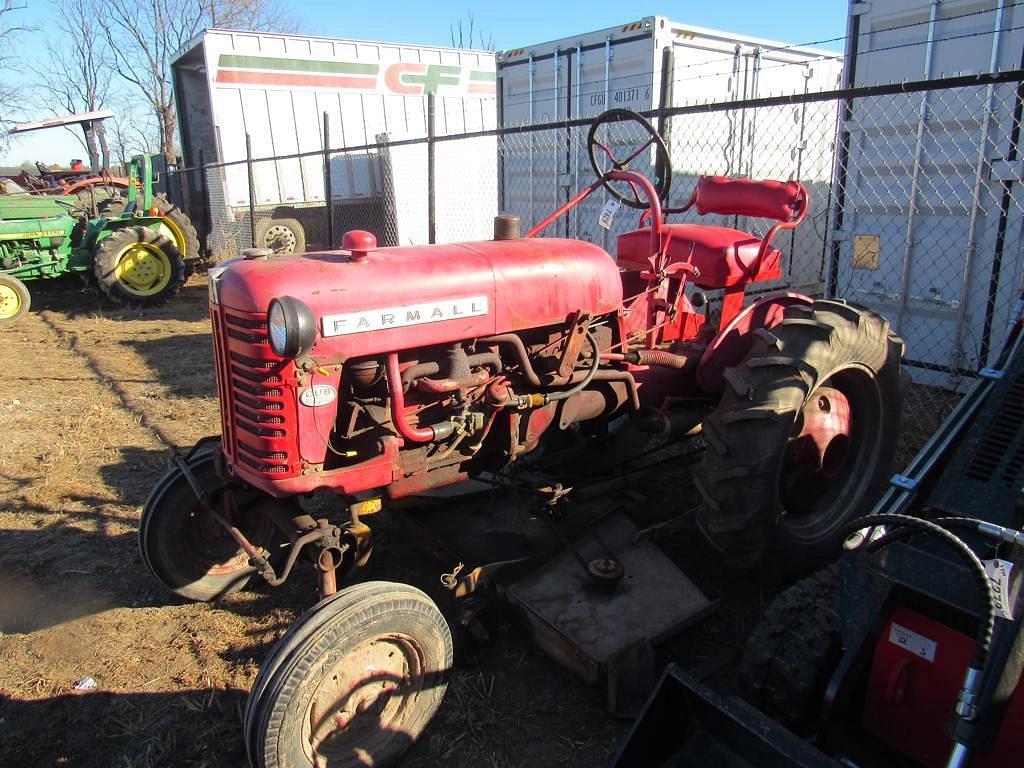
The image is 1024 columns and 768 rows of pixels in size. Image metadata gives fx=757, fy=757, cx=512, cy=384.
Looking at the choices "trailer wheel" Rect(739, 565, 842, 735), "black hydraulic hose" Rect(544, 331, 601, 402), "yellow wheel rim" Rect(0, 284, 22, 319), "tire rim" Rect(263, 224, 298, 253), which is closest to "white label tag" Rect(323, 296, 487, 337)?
"black hydraulic hose" Rect(544, 331, 601, 402)

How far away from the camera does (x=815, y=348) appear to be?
2.81 metres

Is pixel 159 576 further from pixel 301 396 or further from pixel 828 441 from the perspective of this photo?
pixel 828 441

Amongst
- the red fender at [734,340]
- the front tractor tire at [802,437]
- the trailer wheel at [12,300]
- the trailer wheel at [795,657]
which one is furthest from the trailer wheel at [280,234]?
the trailer wheel at [795,657]

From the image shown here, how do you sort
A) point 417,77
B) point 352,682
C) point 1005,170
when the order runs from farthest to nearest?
1. point 417,77
2. point 1005,170
3. point 352,682

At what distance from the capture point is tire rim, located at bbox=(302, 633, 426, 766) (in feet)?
7.11

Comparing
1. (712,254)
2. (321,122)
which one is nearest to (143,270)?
(321,122)

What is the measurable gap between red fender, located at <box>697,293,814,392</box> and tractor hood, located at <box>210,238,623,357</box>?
604 millimetres

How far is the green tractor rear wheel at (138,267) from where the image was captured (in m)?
9.34

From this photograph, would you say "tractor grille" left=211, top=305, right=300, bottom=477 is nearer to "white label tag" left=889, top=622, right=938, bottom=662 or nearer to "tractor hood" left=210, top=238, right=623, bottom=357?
"tractor hood" left=210, top=238, right=623, bottom=357

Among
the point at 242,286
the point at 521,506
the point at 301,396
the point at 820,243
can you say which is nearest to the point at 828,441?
the point at 521,506

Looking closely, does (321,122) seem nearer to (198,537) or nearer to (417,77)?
(417,77)

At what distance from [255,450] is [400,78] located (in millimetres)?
11367

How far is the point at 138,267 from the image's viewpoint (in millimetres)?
9734

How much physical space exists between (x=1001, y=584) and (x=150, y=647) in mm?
2792
